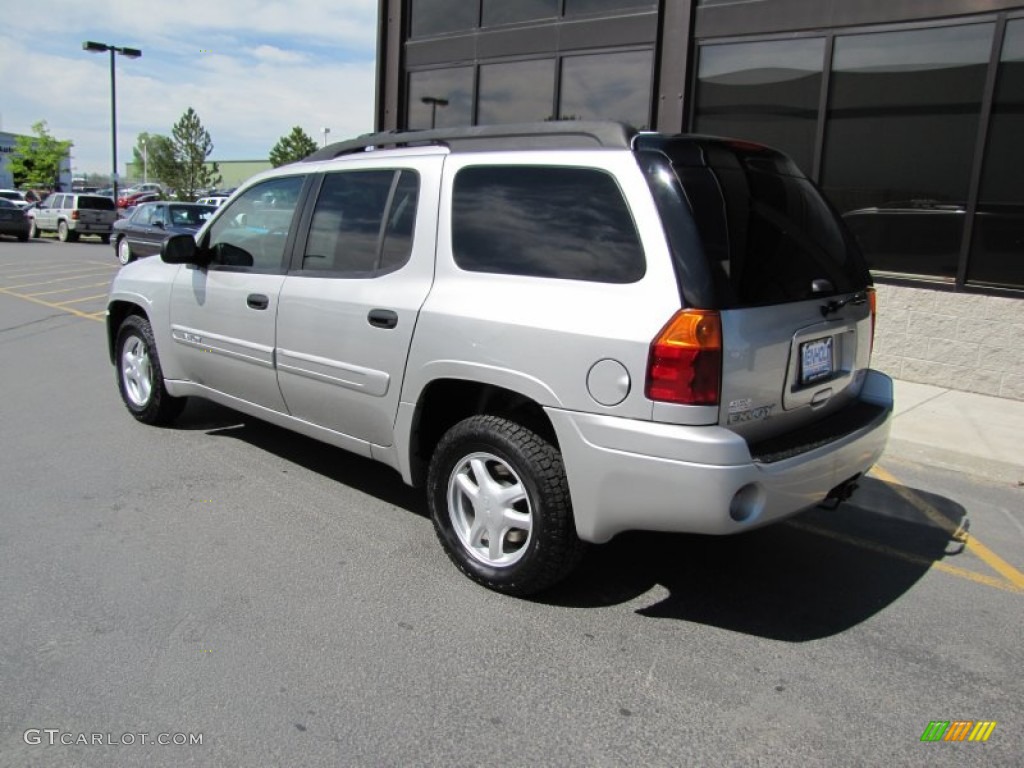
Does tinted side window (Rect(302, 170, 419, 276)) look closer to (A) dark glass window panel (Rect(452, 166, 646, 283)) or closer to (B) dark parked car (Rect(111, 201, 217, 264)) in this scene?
(A) dark glass window panel (Rect(452, 166, 646, 283))

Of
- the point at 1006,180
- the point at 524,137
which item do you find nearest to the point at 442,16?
the point at 1006,180

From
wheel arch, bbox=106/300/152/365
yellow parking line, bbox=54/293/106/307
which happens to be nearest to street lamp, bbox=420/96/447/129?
yellow parking line, bbox=54/293/106/307

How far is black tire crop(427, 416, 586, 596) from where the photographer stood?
3248 mm

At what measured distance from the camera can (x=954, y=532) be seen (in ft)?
14.8

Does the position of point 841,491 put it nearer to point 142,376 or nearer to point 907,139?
point 142,376

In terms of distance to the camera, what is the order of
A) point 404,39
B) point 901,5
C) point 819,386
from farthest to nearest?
point 404,39
point 901,5
point 819,386

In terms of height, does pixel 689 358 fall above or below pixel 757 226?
below

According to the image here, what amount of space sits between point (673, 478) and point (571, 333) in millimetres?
650

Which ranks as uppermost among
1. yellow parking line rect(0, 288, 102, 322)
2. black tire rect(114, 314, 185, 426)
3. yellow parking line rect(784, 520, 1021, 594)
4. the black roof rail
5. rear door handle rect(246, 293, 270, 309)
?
the black roof rail

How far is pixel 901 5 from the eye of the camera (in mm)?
8438

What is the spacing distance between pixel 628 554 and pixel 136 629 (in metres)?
2.18

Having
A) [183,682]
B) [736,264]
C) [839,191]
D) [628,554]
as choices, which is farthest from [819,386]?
[839,191]

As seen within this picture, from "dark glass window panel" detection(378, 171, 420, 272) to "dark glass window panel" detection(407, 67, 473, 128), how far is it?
30.2 feet

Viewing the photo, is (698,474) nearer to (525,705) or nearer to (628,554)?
(525,705)
